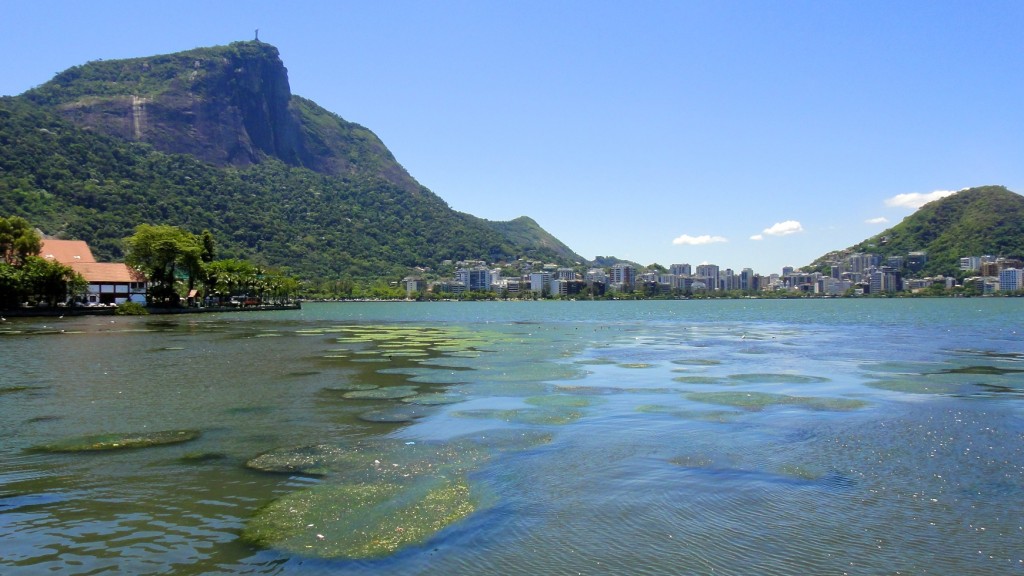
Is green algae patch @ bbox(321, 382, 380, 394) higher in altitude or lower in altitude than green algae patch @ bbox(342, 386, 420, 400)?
higher

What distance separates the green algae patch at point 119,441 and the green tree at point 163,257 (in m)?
87.6

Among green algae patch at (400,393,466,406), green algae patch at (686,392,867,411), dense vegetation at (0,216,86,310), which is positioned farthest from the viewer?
dense vegetation at (0,216,86,310)

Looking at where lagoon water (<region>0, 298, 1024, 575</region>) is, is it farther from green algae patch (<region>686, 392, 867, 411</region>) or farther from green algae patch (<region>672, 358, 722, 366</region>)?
green algae patch (<region>672, 358, 722, 366</region>)

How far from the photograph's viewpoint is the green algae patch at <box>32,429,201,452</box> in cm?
1410

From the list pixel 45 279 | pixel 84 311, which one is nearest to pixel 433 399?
pixel 45 279

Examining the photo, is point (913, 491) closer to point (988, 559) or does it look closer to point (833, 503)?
point (833, 503)

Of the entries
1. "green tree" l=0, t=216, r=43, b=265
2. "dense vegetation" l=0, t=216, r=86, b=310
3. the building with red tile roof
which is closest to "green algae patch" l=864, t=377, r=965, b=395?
"dense vegetation" l=0, t=216, r=86, b=310

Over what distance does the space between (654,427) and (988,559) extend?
8.58 meters

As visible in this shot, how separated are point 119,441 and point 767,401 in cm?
1769

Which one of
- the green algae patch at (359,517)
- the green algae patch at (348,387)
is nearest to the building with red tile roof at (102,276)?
the green algae patch at (348,387)

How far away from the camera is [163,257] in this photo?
309 feet

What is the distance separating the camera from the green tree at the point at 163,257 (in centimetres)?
9338

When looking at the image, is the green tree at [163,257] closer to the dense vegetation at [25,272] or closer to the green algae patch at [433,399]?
the dense vegetation at [25,272]

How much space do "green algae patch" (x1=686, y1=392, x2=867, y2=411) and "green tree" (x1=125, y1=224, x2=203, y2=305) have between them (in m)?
90.8
